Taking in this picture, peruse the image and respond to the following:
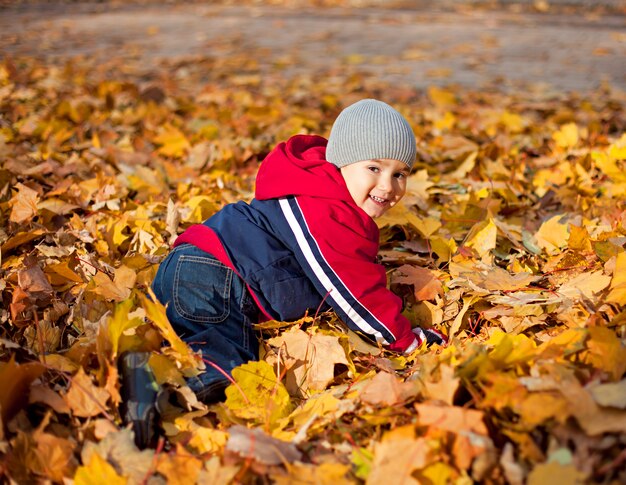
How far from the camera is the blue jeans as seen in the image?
5.77 ft

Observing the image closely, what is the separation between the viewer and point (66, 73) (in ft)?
18.9

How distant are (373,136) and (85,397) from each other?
1103mm

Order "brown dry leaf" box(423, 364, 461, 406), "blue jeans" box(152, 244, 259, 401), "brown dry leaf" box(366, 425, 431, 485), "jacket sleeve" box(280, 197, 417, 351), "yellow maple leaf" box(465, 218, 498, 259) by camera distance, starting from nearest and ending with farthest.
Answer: "brown dry leaf" box(366, 425, 431, 485)
"brown dry leaf" box(423, 364, 461, 406)
"blue jeans" box(152, 244, 259, 401)
"jacket sleeve" box(280, 197, 417, 351)
"yellow maple leaf" box(465, 218, 498, 259)

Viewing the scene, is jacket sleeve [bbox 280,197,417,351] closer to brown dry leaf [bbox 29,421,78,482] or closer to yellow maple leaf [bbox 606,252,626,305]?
Answer: yellow maple leaf [bbox 606,252,626,305]

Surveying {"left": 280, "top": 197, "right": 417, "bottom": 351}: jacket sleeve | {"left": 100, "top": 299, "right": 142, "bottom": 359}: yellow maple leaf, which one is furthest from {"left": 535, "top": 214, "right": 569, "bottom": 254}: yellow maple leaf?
{"left": 100, "top": 299, "right": 142, "bottom": 359}: yellow maple leaf

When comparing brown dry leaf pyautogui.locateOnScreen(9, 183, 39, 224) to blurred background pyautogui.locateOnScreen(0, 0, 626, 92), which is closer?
brown dry leaf pyautogui.locateOnScreen(9, 183, 39, 224)

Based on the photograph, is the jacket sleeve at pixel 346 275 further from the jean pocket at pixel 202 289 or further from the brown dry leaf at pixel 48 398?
the brown dry leaf at pixel 48 398

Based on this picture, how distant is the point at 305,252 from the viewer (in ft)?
6.25

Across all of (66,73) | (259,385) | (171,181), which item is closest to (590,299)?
(259,385)

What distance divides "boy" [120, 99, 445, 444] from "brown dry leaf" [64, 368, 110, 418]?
A: 393 mm

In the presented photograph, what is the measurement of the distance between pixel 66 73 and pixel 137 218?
3937 mm

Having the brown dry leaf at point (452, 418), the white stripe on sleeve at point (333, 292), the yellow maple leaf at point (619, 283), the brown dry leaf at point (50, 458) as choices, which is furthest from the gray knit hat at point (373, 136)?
the brown dry leaf at point (50, 458)

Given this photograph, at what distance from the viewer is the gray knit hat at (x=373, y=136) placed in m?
→ 1.94

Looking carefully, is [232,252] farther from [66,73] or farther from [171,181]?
[66,73]
